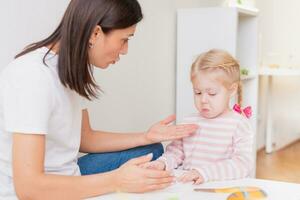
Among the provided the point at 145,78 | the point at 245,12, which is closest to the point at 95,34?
the point at 145,78

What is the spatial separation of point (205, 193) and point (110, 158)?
453 mm

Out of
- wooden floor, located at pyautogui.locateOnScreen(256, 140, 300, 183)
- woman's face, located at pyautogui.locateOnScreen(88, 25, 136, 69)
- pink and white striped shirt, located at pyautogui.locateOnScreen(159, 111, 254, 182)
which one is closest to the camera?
woman's face, located at pyautogui.locateOnScreen(88, 25, 136, 69)

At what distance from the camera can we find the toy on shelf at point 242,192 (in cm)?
106

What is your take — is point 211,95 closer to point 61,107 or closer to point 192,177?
point 192,177

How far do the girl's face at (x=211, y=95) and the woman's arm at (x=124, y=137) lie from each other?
0.08m

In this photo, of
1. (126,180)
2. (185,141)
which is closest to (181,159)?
(185,141)

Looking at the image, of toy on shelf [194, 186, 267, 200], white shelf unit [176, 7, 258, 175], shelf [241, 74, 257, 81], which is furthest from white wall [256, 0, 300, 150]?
toy on shelf [194, 186, 267, 200]

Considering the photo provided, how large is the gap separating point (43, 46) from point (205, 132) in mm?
590

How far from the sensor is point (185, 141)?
4.72ft

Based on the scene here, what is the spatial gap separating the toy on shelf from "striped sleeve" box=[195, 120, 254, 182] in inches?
3.2

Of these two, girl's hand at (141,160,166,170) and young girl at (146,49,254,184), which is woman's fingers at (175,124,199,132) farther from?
girl's hand at (141,160,166,170)

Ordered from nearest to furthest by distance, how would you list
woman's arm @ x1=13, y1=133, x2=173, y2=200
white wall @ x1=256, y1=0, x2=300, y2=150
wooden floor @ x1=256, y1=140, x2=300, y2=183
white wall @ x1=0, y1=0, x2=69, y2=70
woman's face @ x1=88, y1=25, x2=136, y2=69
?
woman's arm @ x1=13, y1=133, x2=173, y2=200 < woman's face @ x1=88, y1=25, x2=136, y2=69 < white wall @ x1=0, y1=0, x2=69, y2=70 < wooden floor @ x1=256, y1=140, x2=300, y2=183 < white wall @ x1=256, y1=0, x2=300, y2=150

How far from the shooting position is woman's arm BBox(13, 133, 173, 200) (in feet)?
3.33

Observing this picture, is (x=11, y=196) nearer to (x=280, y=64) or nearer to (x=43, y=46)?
(x=43, y=46)
